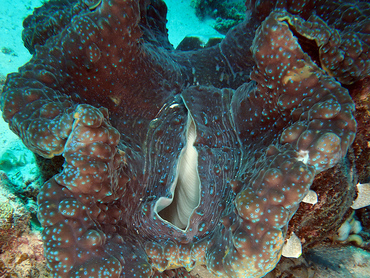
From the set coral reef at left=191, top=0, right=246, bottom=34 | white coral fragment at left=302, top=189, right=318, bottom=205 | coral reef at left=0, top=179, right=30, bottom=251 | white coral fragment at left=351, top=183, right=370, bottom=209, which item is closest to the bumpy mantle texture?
white coral fragment at left=302, top=189, right=318, bottom=205

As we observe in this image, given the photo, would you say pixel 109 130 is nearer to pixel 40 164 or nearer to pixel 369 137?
pixel 40 164

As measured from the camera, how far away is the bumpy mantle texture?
1316 millimetres

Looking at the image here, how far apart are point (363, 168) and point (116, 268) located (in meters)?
2.52

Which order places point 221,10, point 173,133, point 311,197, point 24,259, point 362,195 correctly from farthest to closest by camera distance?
point 221,10 → point 362,195 → point 173,133 → point 24,259 → point 311,197

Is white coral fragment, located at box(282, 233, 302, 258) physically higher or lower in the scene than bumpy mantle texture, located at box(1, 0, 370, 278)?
lower

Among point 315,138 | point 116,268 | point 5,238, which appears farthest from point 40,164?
point 315,138

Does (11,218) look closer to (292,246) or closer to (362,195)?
(292,246)

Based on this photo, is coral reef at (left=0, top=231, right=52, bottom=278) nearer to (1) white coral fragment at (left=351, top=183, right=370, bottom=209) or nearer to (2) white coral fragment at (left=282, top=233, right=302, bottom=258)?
(2) white coral fragment at (left=282, top=233, right=302, bottom=258)

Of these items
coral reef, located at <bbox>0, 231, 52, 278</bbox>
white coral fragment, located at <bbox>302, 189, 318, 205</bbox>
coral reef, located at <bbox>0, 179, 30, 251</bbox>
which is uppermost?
white coral fragment, located at <bbox>302, 189, 318, 205</bbox>

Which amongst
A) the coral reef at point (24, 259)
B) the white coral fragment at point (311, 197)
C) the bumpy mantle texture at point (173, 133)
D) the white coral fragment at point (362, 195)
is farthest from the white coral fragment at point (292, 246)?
the coral reef at point (24, 259)

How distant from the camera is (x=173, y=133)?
7.43ft

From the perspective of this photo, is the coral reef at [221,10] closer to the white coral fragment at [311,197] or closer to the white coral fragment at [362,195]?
the white coral fragment at [362,195]

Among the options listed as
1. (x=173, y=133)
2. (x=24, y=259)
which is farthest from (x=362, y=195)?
(x=24, y=259)

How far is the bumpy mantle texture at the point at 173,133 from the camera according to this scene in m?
1.32
